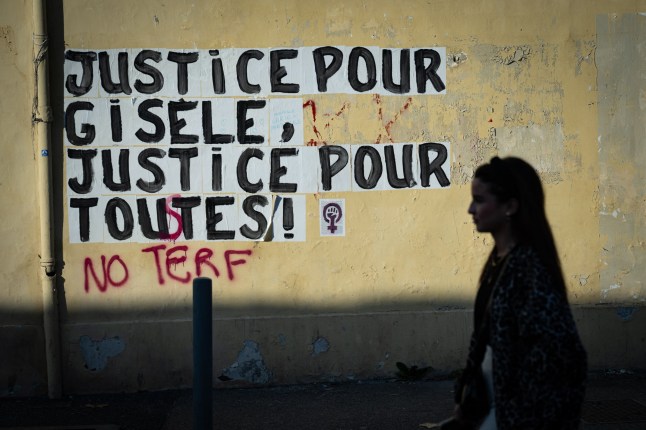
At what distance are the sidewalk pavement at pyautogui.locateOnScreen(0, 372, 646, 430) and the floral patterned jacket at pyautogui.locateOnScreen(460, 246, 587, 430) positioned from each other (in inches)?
115

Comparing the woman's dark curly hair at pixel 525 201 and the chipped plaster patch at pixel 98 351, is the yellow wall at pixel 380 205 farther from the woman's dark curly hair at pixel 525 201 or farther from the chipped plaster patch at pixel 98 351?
the woman's dark curly hair at pixel 525 201

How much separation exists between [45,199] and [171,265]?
112 cm

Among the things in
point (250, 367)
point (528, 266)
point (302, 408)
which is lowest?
point (302, 408)

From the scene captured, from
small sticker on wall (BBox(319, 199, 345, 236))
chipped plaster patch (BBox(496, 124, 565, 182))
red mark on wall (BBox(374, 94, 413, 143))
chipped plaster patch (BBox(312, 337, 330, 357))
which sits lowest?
chipped plaster patch (BBox(312, 337, 330, 357))

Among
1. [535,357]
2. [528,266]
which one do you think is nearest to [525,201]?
[528,266]

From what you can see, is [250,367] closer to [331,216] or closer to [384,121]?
[331,216]

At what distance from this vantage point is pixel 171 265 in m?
6.68

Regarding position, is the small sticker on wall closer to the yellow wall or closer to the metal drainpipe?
the yellow wall

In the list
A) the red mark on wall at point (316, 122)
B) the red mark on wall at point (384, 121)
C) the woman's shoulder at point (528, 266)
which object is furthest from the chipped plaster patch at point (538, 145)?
the woman's shoulder at point (528, 266)

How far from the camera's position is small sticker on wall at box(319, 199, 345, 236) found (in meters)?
6.77

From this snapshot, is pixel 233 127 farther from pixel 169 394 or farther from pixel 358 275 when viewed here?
pixel 169 394

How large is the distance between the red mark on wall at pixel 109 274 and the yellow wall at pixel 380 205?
0.04m

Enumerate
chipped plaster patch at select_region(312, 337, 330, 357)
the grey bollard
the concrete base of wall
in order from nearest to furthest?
the grey bollard → the concrete base of wall → chipped plaster patch at select_region(312, 337, 330, 357)

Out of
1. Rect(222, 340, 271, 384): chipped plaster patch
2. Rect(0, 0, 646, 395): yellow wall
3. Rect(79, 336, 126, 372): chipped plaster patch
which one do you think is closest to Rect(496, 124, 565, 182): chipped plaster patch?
Rect(0, 0, 646, 395): yellow wall
